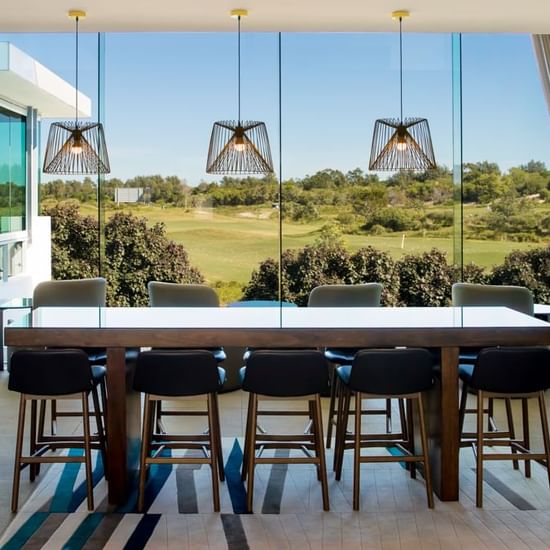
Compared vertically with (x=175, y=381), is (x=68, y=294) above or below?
above

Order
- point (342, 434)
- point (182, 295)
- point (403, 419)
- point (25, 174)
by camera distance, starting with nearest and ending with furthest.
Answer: point (342, 434), point (403, 419), point (182, 295), point (25, 174)


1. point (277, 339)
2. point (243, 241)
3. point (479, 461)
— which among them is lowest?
point (479, 461)

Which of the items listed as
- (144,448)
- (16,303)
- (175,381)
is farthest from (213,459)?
(16,303)

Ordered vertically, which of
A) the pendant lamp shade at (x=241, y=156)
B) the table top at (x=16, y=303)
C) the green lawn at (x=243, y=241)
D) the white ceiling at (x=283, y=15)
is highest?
the white ceiling at (x=283, y=15)

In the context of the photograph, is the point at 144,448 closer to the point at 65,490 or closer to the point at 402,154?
the point at 65,490

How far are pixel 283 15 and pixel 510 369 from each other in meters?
3.16

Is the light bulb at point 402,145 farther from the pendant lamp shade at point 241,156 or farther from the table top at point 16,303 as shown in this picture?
the table top at point 16,303

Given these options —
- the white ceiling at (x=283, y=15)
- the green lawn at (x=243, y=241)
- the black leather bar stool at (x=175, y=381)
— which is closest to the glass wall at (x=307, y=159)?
the green lawn at (x=243, y=241)

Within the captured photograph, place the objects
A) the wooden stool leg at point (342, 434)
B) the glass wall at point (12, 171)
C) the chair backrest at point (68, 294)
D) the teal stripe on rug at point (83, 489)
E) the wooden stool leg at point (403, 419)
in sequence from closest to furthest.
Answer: the teal stripe on rug at point (83, 489) < the wooden stool leg at point (342, 434) < the wooden stool leg at point (403, 419) < the chair backrest at point (68, 294) < the glass wall at point (12, 171)

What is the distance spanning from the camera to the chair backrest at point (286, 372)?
4.20 m

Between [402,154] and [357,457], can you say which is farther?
[402,154]

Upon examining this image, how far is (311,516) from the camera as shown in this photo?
4273mm

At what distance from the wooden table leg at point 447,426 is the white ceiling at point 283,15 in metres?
2.64

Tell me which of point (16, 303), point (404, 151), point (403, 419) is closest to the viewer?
point (403, 419)
